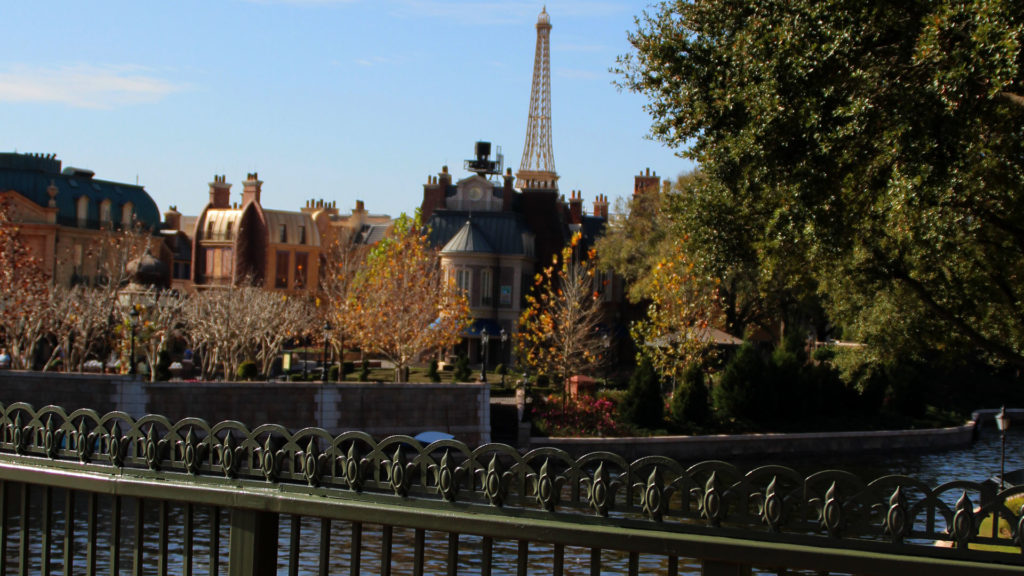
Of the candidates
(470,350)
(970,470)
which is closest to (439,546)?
(970,470)

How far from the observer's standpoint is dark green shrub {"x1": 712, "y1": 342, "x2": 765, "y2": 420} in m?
39.5

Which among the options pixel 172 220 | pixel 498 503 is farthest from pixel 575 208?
pixel 498 503

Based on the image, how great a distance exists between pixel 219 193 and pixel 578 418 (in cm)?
4468

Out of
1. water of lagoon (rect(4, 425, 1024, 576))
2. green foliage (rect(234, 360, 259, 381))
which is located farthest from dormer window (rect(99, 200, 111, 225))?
water of lagoon (rect(4, 425, 1024, 576))

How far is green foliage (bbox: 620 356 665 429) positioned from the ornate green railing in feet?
107

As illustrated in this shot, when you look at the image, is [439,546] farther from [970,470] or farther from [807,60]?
[970,470]

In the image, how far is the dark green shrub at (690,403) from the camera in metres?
38.4

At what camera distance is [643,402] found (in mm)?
37406

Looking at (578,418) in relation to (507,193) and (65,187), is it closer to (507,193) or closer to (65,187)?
(507,193)

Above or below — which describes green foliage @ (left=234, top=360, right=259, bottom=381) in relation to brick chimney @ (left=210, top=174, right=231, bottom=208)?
below

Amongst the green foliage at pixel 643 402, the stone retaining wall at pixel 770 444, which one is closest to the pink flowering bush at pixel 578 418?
the green foliage at pixel 643 402

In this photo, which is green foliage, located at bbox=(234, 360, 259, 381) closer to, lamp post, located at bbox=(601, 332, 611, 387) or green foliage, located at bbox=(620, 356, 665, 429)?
green foliage, located at bbox=(620, 356, 665, 429)

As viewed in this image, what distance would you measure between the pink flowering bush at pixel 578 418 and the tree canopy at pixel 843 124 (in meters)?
18.8

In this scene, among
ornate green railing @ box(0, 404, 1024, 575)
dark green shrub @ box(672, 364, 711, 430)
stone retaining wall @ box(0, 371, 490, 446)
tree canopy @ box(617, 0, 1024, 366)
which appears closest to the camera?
ornate green railing @ box(0, 404, 1024, 575)
